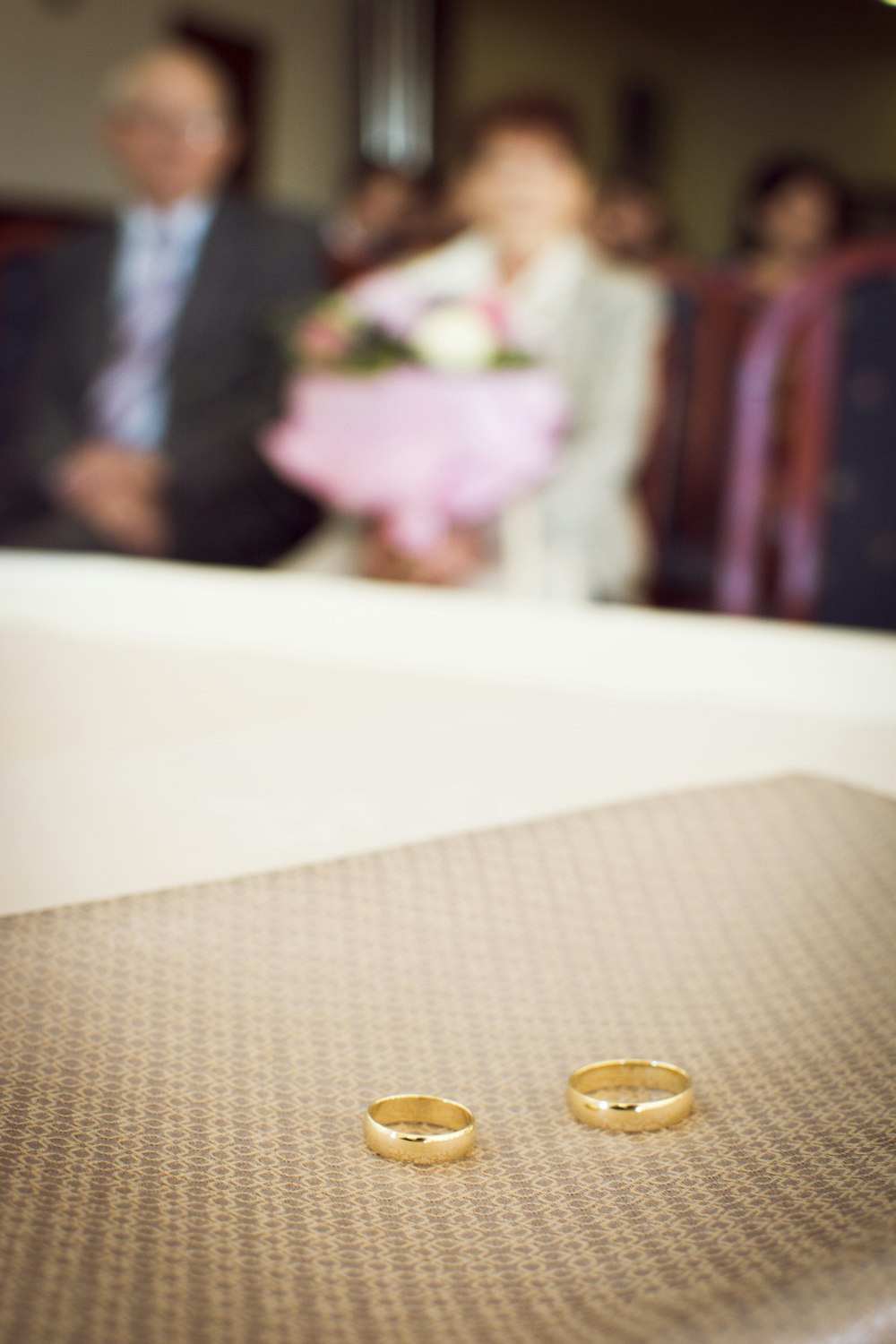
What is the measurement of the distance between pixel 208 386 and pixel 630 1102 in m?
2.14

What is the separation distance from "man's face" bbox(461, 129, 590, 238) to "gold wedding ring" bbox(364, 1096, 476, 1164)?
2.13 metres

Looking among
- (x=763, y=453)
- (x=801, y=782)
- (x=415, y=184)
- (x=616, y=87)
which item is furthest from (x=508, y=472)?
(x=616, y=87)

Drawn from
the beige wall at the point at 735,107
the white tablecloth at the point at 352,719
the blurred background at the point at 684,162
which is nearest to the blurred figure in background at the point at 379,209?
the blurred background at the point at 684,162

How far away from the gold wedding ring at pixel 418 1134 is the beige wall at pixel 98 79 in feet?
18.5

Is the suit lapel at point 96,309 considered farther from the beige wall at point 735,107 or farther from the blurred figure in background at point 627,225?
the beige wall at point 735,107

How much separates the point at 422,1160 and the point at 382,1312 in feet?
0.14

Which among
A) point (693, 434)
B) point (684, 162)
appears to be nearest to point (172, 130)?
point (693, 434)

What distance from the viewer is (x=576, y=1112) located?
0.25 m

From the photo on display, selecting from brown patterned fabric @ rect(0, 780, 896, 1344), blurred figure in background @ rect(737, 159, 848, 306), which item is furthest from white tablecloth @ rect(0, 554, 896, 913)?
Result: blurred figure in background @ rect(737, 159, 848, 306)

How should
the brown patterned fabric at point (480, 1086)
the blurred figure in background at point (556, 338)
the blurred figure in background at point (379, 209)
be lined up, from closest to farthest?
the brown patterned fabric at point (480, 1086) → the blurred figure in background at point (556, 338) → the blurred figure in background at point (379, 209)

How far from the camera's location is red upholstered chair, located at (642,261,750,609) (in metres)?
2.10

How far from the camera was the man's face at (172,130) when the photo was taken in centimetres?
250

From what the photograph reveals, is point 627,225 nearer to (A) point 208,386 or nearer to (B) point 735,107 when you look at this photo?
(A) point 208,386

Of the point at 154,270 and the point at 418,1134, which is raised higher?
the point at 154,270
